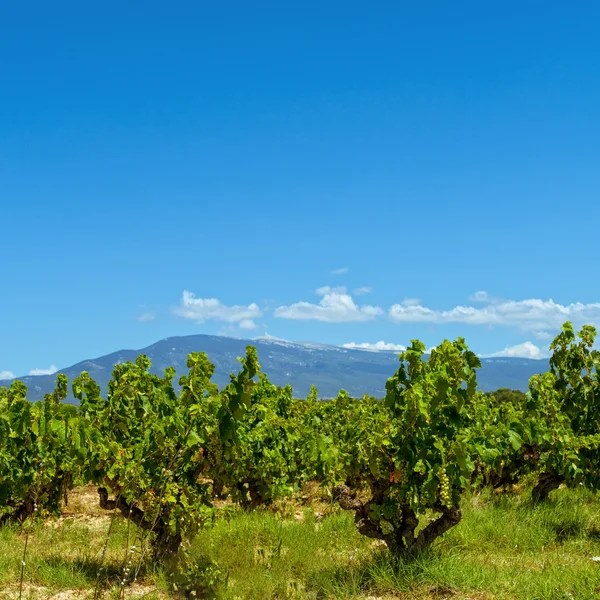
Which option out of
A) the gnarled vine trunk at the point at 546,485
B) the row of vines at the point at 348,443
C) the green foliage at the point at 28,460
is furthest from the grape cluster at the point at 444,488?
the gnarled vine trunk at the point at 546,485

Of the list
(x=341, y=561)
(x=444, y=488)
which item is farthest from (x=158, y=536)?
(x=444, y=488)

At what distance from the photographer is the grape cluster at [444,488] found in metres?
6.87

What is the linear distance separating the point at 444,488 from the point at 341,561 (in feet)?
6.73

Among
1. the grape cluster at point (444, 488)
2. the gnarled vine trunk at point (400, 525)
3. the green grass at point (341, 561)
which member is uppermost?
the grape cluster at point (444, 488)

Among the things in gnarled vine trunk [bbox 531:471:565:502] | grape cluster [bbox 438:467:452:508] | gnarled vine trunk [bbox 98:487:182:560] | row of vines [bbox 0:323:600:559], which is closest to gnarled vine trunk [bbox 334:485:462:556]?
row of vines [bbox 0:323:600:559]

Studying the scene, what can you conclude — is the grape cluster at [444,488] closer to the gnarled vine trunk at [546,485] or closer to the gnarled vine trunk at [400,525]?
the gnarled vine trunk at [400,525]

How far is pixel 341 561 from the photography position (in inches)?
318

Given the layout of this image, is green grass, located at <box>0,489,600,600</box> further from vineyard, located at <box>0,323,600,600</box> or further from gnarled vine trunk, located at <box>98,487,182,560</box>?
gnarled vine trunk, located at <box>98,487,182,560</box>

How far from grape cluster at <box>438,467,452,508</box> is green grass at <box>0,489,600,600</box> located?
737 millimetres

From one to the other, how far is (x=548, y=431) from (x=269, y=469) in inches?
206

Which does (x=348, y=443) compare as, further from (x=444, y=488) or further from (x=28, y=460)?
(x=28, y=460)

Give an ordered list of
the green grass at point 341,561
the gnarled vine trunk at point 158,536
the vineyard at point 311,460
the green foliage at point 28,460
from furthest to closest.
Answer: the green foliage at point 28,460 < the gnarled vine trunk at point 158,536 < the vineyard at point 311,460 < the green grass at point 341,561

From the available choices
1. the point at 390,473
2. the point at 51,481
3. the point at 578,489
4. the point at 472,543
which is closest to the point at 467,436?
the point at 390,473

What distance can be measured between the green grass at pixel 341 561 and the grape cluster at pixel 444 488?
737 mm
